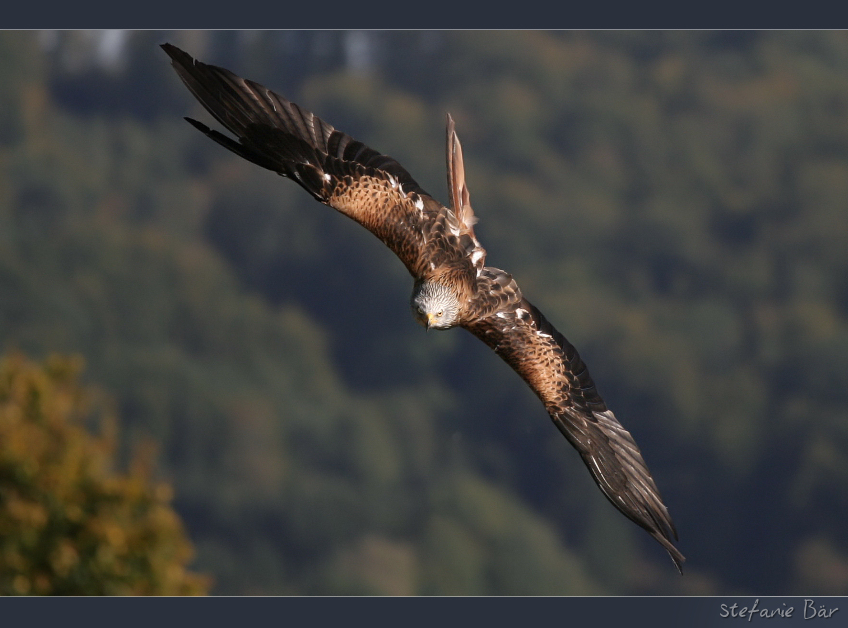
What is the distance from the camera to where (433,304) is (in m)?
7.39

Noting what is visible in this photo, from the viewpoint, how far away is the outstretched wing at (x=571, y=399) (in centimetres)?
805

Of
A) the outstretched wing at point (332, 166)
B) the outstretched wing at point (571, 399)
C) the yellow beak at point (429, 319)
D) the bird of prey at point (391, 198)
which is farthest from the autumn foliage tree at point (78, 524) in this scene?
the yellow beak at point (429, 319)

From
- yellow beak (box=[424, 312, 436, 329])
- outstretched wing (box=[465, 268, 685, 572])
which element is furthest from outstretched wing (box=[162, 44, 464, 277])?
outstretched wing (box=[465, 268, 685, 572])

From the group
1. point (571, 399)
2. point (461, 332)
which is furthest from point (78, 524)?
point (461, 332)

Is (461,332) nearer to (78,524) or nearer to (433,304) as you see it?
(78,524)

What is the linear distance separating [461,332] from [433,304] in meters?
36.3

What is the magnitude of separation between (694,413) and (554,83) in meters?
15.1

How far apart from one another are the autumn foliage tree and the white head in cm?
479

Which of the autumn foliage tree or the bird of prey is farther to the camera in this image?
the autumn foliage tree

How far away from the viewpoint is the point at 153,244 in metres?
49.7

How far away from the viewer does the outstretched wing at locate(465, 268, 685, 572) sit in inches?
317

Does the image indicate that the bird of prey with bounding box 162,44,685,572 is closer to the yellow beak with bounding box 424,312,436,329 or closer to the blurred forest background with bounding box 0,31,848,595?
the yellow beak with bounding box 424,312,436,329

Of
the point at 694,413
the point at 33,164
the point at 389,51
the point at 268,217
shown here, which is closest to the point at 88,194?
the point at 33,164

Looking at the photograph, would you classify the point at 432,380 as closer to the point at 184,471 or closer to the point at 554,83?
the point at 184,471
